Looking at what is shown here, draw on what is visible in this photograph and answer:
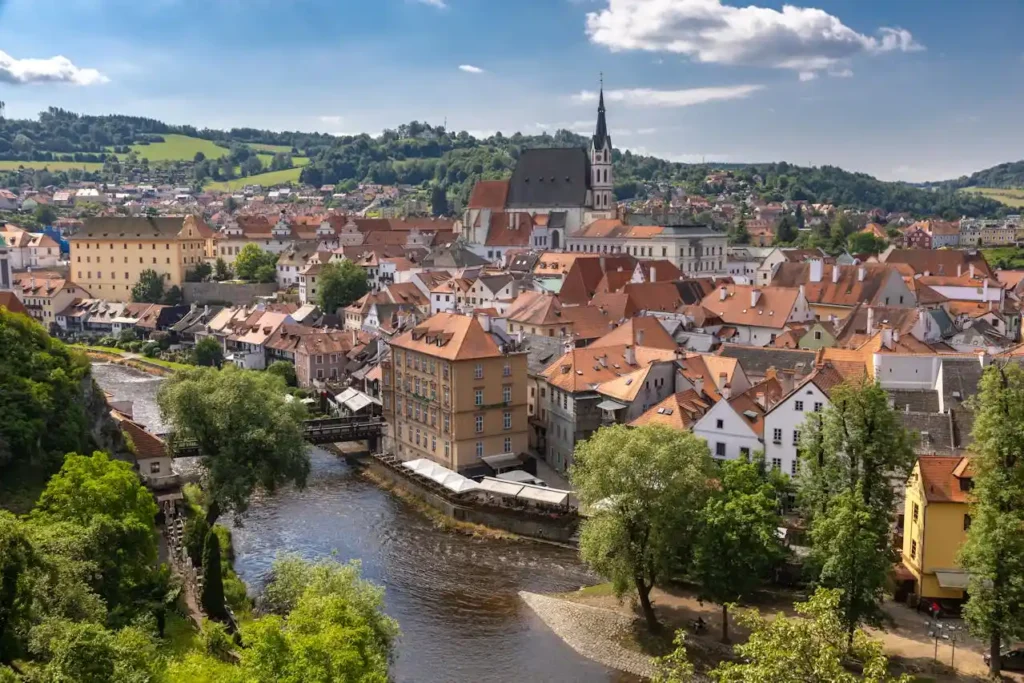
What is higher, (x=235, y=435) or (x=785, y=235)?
(x=785, y=235)

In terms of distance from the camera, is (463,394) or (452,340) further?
(452,340)

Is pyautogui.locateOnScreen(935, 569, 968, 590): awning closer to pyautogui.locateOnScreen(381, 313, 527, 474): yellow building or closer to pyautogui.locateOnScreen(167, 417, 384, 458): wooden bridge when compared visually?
pyautogui.locateOnScreen(381, 313, 527, 474): yellow building

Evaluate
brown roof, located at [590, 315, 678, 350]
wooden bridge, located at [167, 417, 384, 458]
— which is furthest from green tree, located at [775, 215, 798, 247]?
wooden bridge, located at [167, 417, 384, 458]

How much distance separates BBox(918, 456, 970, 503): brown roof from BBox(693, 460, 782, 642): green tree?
381 cm

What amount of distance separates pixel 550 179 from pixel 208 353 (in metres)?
47.6

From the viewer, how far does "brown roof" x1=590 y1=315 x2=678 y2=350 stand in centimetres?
4403

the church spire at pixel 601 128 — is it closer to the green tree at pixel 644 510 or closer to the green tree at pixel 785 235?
the green tree at pixel 785 235

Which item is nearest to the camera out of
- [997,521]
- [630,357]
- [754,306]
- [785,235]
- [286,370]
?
[997,521]

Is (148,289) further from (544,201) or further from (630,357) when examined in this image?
(630,357)

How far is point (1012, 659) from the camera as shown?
22047mm

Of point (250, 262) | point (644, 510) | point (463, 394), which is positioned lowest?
point (644, 510)

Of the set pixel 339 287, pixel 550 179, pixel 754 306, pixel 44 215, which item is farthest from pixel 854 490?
pixel 44 215

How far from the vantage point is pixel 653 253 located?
83.3m

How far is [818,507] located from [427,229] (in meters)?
83.2
